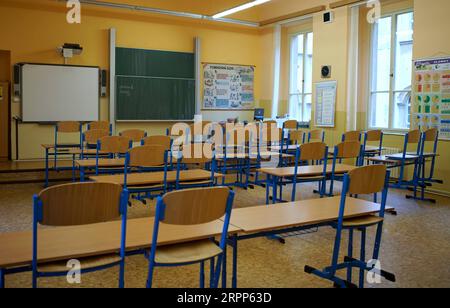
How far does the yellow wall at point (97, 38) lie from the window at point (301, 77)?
1206mm

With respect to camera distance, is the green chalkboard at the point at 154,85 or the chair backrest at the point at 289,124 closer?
the chair backrest at the point at 289,124

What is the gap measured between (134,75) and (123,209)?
769 centimetres

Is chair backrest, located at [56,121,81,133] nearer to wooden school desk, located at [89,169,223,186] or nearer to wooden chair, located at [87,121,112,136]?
wooden chair, located at [87,121,112,136]

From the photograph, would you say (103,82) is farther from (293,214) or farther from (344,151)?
(293,214)

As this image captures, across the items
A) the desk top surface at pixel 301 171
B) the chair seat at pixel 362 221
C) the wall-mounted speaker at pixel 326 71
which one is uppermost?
the wall-mounted speaker at pixel 326 71

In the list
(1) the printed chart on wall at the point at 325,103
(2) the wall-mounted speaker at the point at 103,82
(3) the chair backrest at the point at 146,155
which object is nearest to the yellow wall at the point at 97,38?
(2) the wall-mounted speaker at the point at 103,82

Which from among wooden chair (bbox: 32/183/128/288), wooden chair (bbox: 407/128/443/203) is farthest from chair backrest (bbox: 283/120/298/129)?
wooden chair (bbox: 32/183/128/288)

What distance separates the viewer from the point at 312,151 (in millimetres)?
5039

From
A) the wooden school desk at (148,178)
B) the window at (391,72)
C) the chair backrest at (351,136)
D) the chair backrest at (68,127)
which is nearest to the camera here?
the wooden school desk at (148,178)

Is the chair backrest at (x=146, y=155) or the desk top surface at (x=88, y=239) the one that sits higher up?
the chair backrest at (x=146, y=155)

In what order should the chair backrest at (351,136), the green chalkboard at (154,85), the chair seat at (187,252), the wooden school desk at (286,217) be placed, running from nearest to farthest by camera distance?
the chair seat at (187,252) → the wooden school desk at (286,217) → the chair backrest at (351,136) → the green chalkboard at (154,85)

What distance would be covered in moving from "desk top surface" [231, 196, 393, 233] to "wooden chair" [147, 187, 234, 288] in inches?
9.8

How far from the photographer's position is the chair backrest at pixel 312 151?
4941 millimetres

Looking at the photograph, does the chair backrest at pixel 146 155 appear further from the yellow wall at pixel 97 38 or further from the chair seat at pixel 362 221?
the yellow wall at pixel 97 38
